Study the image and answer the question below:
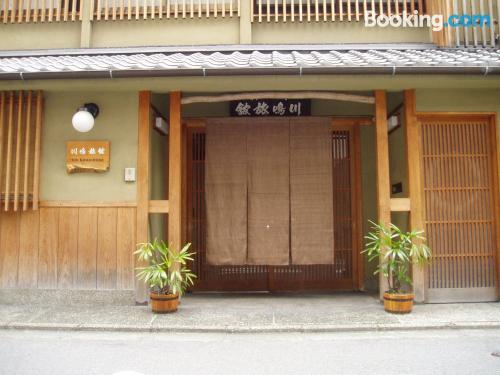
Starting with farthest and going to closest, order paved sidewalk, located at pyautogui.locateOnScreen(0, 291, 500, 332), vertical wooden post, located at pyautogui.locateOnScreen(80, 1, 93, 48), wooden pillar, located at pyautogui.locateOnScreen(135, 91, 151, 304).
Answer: vertical wooden post, located at pyautogui.locateOnScreen(80, 1, 93, 48) → wooden pillar, located at pyautogui.locateOnScreen(135, 91, 151, 304) → paved sidewalk, located at pyautogui.locateOnScreen(0, 291, 500, 332)

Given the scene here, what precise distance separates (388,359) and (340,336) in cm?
95

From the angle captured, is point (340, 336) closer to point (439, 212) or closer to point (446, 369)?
point (446, 369)

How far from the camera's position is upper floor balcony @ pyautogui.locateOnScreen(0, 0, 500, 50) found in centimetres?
811

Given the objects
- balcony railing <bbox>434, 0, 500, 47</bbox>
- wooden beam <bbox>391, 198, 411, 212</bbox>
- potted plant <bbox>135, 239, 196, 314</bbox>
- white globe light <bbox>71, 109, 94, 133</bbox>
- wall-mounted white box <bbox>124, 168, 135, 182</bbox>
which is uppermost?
balcony railing <bbox>434, 0, 500, 47</bbox>

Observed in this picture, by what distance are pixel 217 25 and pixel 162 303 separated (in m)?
5.09

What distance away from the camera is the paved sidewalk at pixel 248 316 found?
19.1ft

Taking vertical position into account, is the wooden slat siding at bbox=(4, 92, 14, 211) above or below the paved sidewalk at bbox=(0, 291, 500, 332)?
above

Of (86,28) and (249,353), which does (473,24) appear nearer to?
(249,353)

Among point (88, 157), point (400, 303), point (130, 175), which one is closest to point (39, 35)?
point (88, 157)

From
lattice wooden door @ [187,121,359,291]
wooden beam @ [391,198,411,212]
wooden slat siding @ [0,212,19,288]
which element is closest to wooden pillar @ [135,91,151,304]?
lattice wooden door @ [187,121,359,291]

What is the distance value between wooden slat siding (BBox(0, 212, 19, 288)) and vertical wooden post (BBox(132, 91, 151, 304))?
2.05 m

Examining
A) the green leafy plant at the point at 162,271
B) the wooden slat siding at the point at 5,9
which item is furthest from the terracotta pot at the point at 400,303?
the wooden slat siding at the point at 5,9

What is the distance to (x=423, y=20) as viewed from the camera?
8172 mm

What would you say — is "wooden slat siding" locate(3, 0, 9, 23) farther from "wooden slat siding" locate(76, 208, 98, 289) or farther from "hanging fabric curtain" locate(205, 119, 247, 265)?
"hanging fabric curtain" locate(205, 119, 247, 265)
